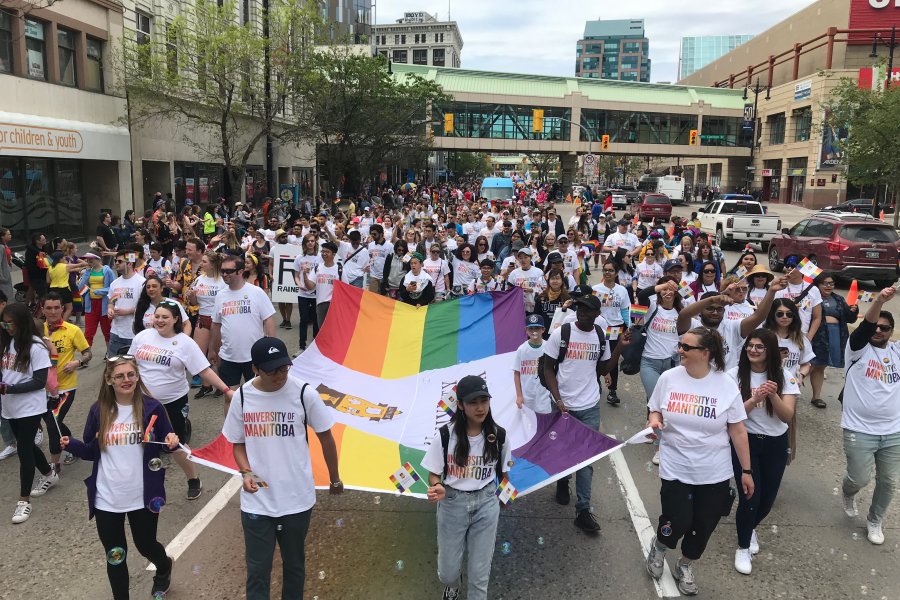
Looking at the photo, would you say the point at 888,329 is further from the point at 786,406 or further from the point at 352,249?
the point at 352,249

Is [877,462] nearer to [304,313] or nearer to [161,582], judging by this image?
[161,582]

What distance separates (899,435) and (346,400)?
460cm

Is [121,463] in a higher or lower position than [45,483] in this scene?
higher

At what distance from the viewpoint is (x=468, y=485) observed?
3.98 metres

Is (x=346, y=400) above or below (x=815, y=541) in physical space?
above

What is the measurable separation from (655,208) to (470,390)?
38.1 m

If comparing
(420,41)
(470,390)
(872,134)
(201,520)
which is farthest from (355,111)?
(420,41)

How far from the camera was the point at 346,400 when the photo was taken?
259 inches

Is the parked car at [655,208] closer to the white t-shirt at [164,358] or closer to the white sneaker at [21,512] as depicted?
the white t-shirt at [164,358]

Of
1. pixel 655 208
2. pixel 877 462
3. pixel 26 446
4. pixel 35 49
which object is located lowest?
pixel 26 446

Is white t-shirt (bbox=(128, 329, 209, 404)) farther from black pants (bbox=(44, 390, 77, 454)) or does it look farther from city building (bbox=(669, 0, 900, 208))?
city building (bbox=(669, 0, 900, 208))

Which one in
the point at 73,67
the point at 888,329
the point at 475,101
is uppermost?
the point at 475,101

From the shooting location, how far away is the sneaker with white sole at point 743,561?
491 centimetres

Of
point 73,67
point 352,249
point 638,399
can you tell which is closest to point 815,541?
point 638,399
